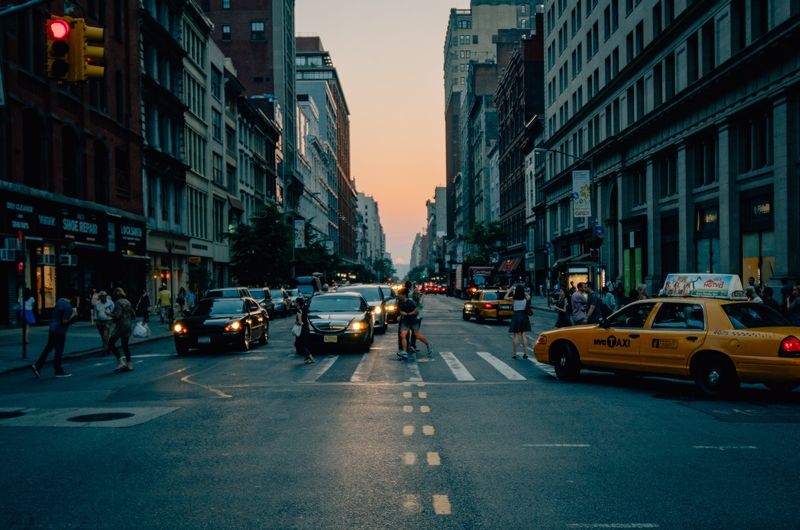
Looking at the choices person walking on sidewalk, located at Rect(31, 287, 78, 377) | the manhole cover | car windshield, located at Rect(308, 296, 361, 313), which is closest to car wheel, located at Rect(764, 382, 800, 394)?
the manhole cover

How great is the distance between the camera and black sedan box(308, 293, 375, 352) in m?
19.7

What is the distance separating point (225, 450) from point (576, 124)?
172 feet

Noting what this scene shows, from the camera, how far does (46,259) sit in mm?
31109

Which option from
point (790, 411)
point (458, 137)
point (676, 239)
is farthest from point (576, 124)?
point (458, 137)

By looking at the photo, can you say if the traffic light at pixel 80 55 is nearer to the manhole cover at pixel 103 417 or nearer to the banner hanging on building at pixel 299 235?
the manhole cover at pixel 103 417

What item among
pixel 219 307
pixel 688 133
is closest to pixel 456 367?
pixel 219 307

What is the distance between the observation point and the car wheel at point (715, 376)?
37.8 feet

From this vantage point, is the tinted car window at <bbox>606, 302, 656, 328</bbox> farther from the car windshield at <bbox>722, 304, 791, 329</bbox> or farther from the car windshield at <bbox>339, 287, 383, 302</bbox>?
the car windshield at <bbox>339, 287, 383, 302</bbox>

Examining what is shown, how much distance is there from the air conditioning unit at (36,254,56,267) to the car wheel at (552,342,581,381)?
2407 cm

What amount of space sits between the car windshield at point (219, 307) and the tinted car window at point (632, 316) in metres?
11.9

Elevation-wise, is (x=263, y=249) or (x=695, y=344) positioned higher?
(x=263, y=249)

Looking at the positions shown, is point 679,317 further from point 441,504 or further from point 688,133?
point 688,133

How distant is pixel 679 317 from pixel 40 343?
1969 cm

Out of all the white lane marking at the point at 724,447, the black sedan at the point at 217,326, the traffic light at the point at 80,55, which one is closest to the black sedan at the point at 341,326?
the black sedan at the point at 217,326
